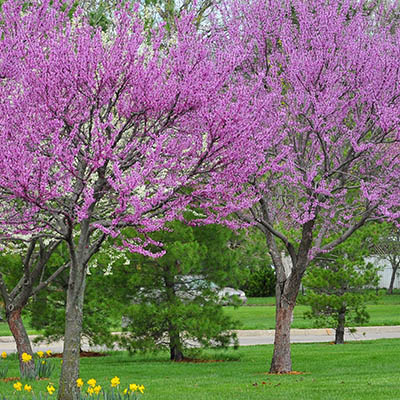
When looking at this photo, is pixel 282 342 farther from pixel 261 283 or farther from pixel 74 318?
Answer: pixel 261 283

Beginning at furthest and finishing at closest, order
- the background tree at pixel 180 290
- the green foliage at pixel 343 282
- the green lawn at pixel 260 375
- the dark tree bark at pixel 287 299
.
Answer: the green foliage at pixel 343 282, the background tree at pixel 180 290, the dark tree bark at pixel 287 299, the green lawn at pixel 260 375

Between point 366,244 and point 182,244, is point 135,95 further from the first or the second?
point 366,244

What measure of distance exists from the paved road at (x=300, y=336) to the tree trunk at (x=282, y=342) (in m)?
7.35

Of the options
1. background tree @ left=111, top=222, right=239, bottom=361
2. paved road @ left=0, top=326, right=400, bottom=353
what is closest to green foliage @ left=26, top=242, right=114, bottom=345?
background tree @ left=111, top=222, right=239, bottom=361

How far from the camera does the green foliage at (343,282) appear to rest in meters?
19.5

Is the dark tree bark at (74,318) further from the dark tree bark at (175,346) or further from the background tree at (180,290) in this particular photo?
the dark tree bark at (175,346)

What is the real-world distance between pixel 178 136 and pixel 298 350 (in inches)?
413

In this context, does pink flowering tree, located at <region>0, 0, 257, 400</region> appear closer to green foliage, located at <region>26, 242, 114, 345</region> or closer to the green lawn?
the green lawn

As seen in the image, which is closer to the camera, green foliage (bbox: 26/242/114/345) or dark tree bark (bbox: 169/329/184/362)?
dark tree bark (bbox: 169/329/184/362)

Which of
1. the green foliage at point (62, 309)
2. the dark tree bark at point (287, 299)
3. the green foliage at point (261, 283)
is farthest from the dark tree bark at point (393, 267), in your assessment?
the dark tree bark at point (287, 299)

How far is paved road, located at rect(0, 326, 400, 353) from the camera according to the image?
2139 cm

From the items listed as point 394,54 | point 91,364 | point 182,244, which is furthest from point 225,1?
point 91,364

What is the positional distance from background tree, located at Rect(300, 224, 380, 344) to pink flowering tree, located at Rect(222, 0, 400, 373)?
6.33m

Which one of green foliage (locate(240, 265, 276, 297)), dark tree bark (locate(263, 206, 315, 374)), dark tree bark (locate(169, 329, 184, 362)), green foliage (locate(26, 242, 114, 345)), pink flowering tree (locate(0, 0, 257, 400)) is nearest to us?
pink flowering tree (locate(0, 0, 257, 400))
